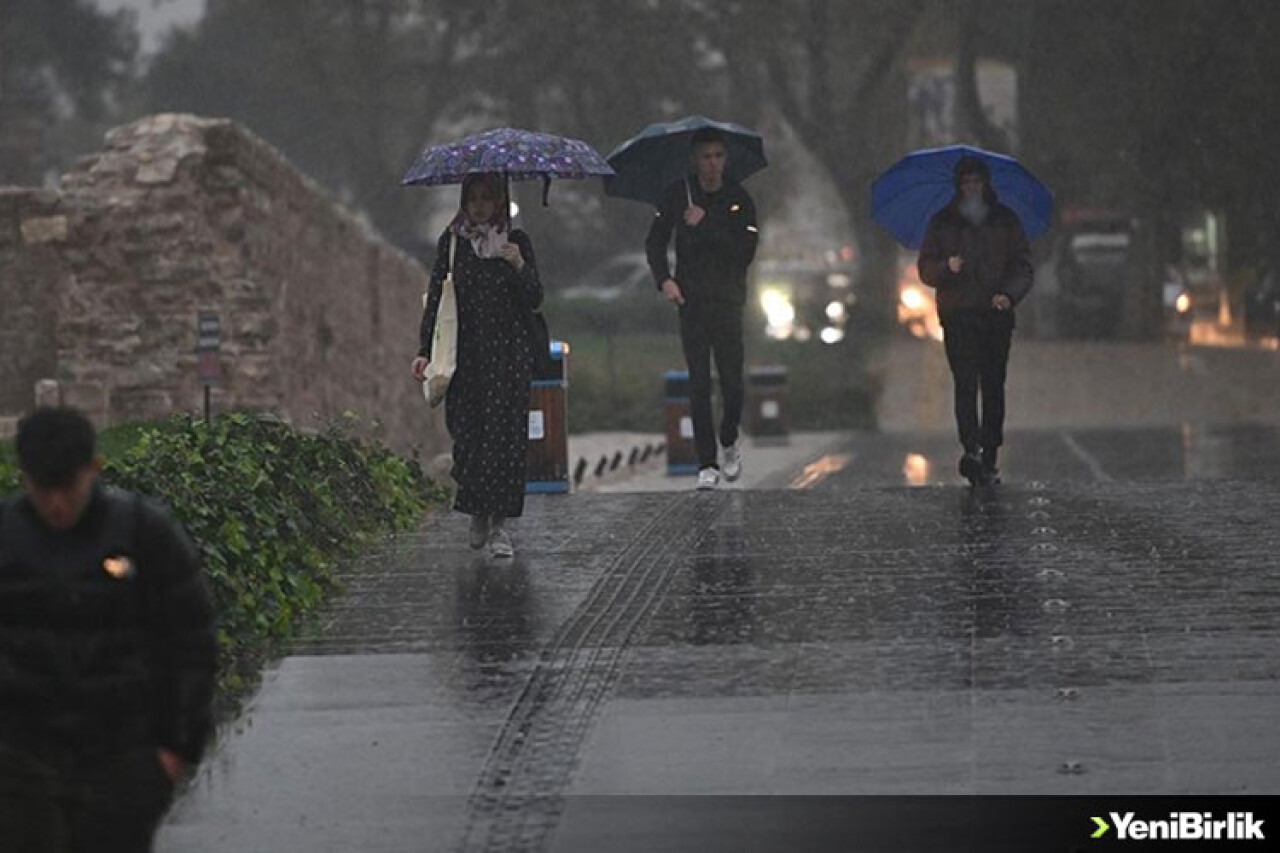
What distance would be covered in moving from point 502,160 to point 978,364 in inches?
143

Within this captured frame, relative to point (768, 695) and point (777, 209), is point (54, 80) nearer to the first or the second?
point (777, 209)

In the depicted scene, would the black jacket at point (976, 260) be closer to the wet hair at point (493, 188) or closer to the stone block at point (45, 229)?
the wet hair at point (493, 188)

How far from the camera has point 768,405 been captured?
32625mm

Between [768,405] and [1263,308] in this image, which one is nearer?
[768,405]

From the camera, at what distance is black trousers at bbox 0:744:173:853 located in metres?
6.10

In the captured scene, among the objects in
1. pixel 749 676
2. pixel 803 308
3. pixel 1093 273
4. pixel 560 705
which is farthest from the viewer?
pixel 1093 273

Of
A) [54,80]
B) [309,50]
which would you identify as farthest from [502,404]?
[54,80]

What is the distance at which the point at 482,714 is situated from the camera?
927cm

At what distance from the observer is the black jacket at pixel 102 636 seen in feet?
20.3

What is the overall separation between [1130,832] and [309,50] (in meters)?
52.0

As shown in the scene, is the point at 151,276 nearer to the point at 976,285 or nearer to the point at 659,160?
the point at 659,160

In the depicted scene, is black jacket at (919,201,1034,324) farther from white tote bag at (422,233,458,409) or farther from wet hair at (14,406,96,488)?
wet hair at (14,406,96,488)

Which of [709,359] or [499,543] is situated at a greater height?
[709,359]

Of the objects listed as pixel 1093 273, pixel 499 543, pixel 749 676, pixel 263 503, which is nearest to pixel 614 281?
pixel 1093 273
